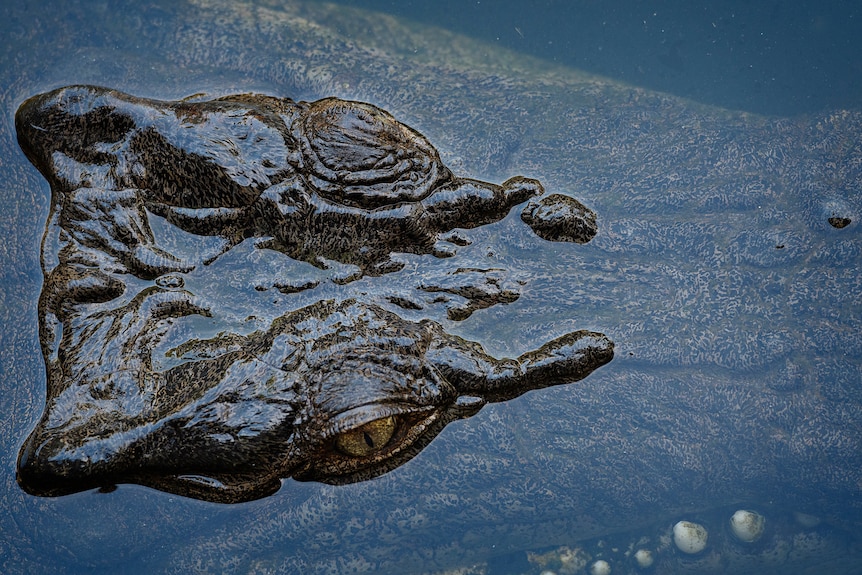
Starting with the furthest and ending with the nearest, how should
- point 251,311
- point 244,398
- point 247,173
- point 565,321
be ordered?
point 565,321, point 251,311, point 247,173, point 244,398

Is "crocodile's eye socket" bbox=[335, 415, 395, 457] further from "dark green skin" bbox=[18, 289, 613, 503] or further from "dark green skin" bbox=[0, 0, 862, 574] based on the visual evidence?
"dark green skin" bbox=[0, 0, 862, 574]

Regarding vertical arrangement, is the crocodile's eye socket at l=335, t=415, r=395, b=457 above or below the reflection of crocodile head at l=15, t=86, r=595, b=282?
below

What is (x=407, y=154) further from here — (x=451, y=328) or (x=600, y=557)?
(x=600, y=557)

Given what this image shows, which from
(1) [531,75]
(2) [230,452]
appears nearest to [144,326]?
(2) [230,452]

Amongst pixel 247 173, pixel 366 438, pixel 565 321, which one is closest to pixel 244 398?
pixel 366 438

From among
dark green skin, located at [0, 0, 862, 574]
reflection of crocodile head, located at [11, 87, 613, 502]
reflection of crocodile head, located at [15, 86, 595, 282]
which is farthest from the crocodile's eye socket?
reflection of crocodile head, located at [15, 86, 595, 282]

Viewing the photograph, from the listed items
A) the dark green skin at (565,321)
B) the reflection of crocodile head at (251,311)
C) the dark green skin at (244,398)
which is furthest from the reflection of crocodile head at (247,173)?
the dark green skin at (244,398)

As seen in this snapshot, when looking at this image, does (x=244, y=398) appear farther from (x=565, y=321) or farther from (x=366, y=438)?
(x=565, y=321)
